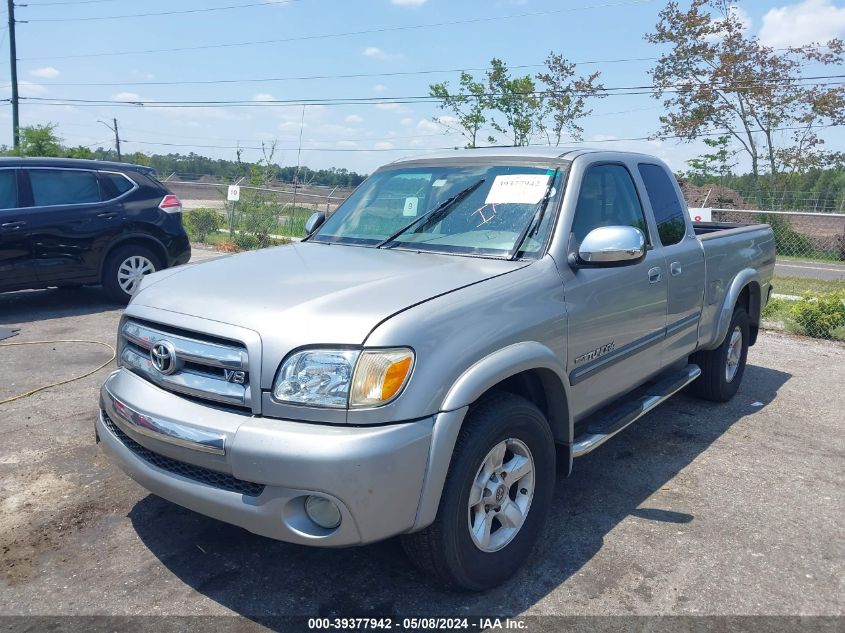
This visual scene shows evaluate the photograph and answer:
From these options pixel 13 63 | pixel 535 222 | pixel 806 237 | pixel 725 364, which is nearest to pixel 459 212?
pixel 535 222

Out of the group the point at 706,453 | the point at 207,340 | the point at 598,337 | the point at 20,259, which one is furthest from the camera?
the point at 20,259

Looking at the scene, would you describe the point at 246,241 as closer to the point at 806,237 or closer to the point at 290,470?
the point at 290,470

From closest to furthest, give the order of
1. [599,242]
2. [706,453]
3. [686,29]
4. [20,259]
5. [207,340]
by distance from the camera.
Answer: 1. [207,340]
2. [599,242]
3. [706,453]
4. [20,259]
5. [686,29]

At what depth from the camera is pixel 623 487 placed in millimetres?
4055

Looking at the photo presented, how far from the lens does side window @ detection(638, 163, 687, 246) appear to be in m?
4.51

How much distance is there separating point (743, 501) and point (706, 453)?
72cm

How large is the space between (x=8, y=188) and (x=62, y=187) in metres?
0.57

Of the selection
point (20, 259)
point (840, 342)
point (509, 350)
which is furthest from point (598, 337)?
point (20, 259)

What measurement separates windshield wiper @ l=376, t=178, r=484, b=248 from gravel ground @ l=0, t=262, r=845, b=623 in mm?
1644

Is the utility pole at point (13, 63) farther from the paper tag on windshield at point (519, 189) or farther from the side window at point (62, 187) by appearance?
the paper tag on windshield at point (519, 189)

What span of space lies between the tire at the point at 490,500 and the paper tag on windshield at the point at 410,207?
1.44m

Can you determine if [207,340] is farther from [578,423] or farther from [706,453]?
[706,453]

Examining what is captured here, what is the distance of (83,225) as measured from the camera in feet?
27.2

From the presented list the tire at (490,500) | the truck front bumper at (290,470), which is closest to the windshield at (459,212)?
the tire at (490,500)
